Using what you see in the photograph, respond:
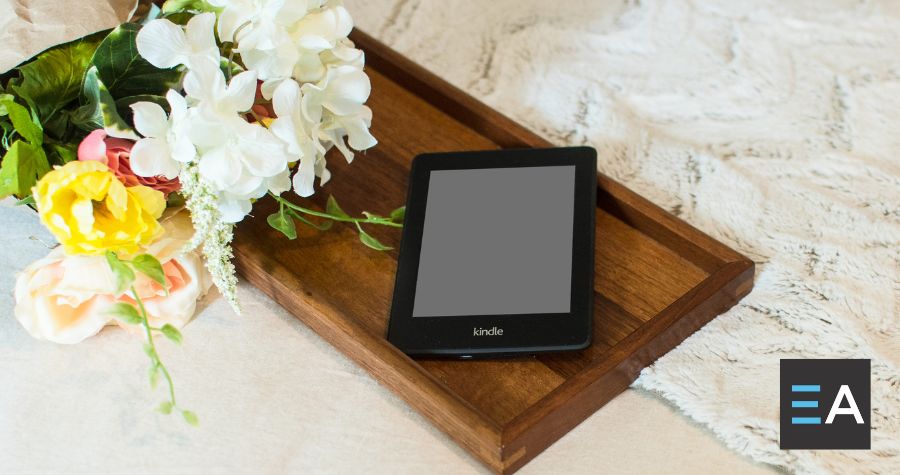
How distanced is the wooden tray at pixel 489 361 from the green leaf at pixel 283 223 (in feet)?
0.10

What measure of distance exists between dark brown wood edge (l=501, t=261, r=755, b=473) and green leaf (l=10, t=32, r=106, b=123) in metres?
0.42

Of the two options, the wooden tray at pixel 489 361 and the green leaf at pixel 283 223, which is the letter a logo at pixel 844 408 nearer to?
the wooden tray at pixel 489 361

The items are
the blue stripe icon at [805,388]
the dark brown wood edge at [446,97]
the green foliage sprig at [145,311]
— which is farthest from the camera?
the dark brown wood edge at [446,97]

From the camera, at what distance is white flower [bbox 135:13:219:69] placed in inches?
27.8

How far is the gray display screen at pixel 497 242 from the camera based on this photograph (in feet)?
2.56

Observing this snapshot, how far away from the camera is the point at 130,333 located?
2.74ft

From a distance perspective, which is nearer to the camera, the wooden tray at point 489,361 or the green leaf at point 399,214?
the wooden tray at point 489,361

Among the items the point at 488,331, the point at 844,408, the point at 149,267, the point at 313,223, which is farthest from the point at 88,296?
the point at 844,408

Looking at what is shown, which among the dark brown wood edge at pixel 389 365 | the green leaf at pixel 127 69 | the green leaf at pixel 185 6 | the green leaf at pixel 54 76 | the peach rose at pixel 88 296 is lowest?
the peach rose at pixel 88 296

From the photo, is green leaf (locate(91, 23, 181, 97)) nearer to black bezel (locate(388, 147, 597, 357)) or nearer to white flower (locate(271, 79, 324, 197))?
white flower (locate(271, 79, 324, 197))

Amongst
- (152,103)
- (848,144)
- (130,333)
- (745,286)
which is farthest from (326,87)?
(848,144)

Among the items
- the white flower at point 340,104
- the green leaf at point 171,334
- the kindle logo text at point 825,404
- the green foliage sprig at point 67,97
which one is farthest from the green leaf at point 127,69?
the kindle logo text at point 825,404

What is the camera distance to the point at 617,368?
74cm

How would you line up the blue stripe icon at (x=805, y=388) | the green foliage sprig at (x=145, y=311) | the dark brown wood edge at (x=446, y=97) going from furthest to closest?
the dark brown wood edge at (x=446, y=97)
the blue stripe icon at (x=805, y=388)
the green foliage sprig at (x=145, y=311)
